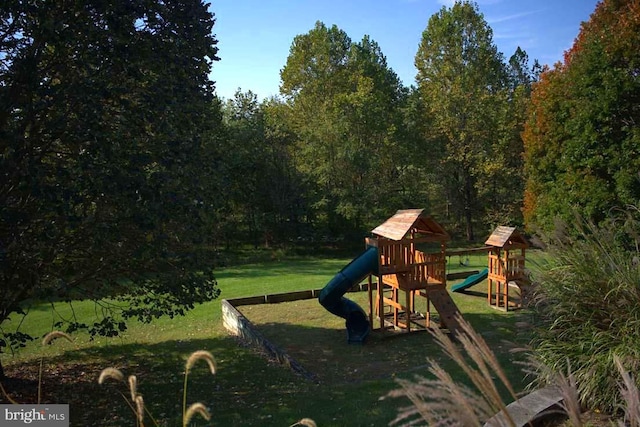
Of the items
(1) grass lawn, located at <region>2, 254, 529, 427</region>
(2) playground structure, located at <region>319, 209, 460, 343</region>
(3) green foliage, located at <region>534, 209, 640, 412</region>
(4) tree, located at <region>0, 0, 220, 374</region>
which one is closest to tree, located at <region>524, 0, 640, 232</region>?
(2) playground structure, located at <region>319, 209, 460, 343</region>

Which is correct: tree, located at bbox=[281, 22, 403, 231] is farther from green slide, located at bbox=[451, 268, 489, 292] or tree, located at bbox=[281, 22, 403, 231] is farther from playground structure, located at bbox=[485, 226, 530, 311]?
playground structure, located at bbox=[485, 226, 530, 311]

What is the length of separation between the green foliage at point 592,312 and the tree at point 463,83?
26.0m

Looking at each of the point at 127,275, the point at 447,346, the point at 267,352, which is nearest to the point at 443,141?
the point at 267,352

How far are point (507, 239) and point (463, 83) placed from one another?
20.3 m

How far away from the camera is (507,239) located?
13.1 m

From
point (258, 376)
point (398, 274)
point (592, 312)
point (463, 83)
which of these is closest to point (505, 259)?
A: point (398, 274)

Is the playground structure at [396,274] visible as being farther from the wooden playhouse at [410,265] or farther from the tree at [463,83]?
the tree at [463,83]

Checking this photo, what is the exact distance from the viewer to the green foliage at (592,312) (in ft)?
14.2

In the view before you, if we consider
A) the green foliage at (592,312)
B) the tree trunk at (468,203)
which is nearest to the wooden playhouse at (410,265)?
the green foliage at (592,312)

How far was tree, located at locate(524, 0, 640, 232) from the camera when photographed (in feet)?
44.6

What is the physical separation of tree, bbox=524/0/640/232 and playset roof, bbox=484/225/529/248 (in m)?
1.25

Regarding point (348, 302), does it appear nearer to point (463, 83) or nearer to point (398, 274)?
point (398, 274)

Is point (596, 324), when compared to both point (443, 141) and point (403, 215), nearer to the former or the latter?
point (403, 215)

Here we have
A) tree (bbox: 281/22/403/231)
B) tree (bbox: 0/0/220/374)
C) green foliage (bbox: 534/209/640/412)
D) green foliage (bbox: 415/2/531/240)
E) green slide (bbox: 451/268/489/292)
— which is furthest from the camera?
green foliage (bbox: 415/2/531/240)
